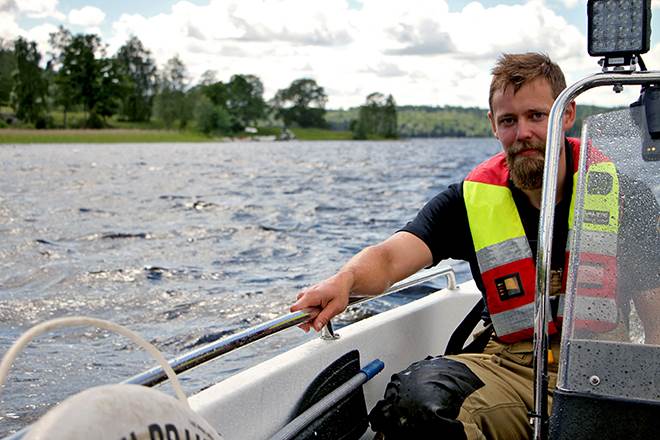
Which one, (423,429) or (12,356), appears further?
(423,429)

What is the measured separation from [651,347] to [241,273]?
24.7 ft

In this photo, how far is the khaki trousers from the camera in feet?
7.84

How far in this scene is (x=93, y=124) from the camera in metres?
85.8

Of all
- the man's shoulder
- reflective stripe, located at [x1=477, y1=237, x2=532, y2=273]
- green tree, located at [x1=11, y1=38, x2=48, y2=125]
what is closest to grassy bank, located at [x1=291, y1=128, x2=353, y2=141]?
green tree, located at [x1=11, y1=38, x2=48, y2=125]

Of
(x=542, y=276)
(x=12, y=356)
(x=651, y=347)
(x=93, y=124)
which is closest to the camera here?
(x=12, y=356)

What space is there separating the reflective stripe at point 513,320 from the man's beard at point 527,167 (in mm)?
404

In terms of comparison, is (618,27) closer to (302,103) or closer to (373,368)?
(373,368)

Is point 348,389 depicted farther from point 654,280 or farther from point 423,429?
point 654,280

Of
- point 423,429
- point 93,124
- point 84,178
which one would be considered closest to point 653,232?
point 423,429

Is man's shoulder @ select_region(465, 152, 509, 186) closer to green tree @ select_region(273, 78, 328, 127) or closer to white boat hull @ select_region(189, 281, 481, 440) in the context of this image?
white boat hull @ select_region(189, 281, 481, 440)

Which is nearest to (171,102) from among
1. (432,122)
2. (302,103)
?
(302,103)

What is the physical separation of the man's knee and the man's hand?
30 cm

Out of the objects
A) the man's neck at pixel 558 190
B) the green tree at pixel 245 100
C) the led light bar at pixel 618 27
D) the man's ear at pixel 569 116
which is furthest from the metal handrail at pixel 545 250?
the green tree at pixel 245 100

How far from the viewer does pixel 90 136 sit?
75.6 meters
